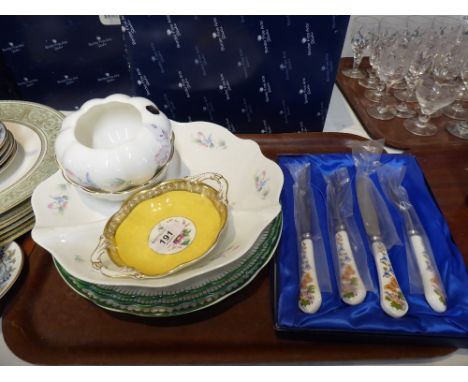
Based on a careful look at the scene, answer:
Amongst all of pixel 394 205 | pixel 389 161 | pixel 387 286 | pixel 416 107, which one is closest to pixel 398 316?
pixel 387 286

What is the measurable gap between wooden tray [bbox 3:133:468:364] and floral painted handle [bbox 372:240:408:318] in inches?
1.7

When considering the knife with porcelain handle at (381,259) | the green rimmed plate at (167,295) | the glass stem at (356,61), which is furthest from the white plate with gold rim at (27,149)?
the glass stem at (356,61)

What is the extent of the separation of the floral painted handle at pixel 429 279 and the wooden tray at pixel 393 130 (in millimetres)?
307

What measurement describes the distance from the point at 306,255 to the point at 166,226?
0.22 m

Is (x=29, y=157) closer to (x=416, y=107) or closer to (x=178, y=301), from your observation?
(x=178, y=301)

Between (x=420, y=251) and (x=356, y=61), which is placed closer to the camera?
(x=420, y=251)

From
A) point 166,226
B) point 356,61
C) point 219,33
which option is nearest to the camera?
point 166,226

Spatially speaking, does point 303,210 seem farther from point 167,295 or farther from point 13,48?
point 13,48

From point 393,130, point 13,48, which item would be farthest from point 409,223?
point 13,48

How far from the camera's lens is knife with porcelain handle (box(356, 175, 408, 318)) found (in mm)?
463

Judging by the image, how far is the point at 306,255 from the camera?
0.52 m

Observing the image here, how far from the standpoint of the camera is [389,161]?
2.24 ft

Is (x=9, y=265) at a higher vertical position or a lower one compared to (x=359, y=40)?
lower

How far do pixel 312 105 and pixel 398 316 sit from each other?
0.48 metres
